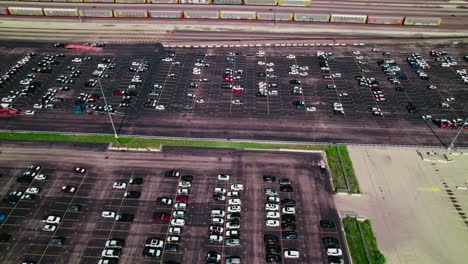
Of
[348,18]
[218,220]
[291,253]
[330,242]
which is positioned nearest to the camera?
[291,253]

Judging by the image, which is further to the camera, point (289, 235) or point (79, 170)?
point (79, 170)

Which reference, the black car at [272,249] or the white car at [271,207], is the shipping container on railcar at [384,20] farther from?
the black car at [272,249]

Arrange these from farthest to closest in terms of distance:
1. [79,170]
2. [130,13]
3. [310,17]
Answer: [130,13] < [310,17] < [79,170]

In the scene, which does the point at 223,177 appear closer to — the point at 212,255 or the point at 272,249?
the point at 212,255

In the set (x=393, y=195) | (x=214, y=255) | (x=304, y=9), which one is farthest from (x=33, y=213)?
(x=304, y=9)

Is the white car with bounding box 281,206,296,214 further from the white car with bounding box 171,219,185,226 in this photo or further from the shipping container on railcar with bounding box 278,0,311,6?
the shipping container on railcar with bounding box 278,0,311,6

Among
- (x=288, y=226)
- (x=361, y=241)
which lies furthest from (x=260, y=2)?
(x=361, y=241)

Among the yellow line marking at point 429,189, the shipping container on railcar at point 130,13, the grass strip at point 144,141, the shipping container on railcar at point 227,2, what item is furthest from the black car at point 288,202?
the shipping container on railcar at point 227,2

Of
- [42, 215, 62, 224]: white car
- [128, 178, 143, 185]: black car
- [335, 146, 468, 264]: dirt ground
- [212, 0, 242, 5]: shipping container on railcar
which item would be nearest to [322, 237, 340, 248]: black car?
[335, 146, 468, 264]: dirt ground

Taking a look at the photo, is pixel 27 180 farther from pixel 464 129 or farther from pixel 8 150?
pixel 464 129
